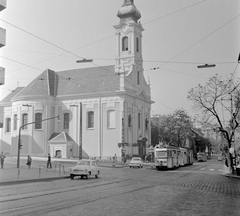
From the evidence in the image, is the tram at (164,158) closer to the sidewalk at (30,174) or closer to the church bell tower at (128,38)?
the sidewalk at (30,174)

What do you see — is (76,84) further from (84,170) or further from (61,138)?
(84,170)

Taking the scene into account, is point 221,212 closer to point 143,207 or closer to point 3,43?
point 143,207

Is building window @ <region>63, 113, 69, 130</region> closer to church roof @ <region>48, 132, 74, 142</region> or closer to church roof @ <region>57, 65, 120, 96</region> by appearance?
church roof @ <region>48, 132, 74, 142</region>

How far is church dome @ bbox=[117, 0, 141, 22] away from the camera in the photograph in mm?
66438

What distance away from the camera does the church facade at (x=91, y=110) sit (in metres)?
63.0

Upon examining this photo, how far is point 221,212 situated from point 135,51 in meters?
58.8

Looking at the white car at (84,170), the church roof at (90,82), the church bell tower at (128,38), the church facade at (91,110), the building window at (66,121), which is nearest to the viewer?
the white car at (84,170)

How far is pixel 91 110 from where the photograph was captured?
64.9 meters

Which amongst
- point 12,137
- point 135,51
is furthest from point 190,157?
point 12,137

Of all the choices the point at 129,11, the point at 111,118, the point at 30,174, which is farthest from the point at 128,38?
the point at 30,174

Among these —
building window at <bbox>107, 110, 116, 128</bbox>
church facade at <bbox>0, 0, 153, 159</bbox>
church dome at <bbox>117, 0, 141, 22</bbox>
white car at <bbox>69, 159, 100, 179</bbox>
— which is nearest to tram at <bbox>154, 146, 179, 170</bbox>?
white car at <bbox>69, 159, 100, 179</bbox>

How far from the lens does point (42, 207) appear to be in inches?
422

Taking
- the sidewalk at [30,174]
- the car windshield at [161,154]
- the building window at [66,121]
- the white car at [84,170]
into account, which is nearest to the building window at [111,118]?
the building window at [66,121]

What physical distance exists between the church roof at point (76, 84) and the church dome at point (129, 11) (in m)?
10.4
